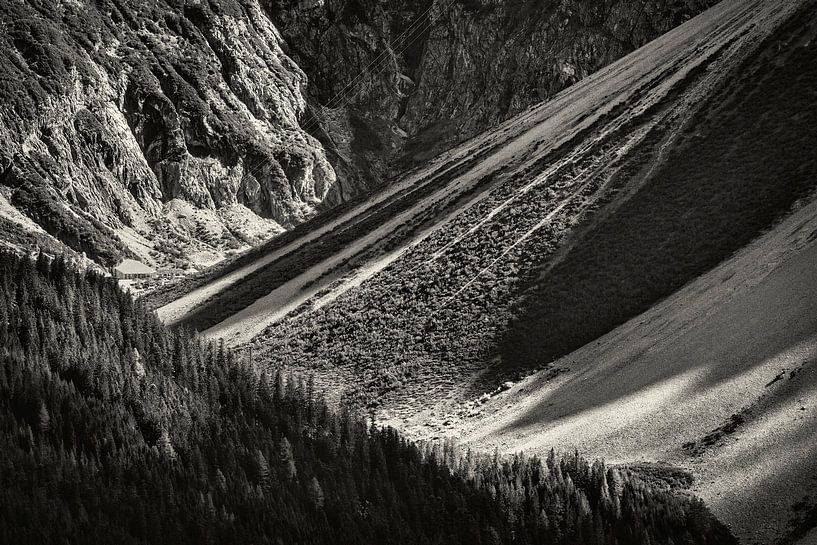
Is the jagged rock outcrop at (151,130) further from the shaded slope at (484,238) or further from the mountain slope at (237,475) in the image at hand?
the mountain slope at (237,475)

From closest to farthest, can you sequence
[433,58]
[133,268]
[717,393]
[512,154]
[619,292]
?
[717,393]
[619,292]
[512,154]
[133,268]
[433,58]

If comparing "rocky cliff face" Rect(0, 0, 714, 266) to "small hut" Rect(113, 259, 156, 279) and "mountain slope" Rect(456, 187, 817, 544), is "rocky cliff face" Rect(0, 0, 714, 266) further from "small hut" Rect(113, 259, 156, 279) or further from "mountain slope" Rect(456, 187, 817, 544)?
"mountain slope" Rect(456, 187, 817, 544)

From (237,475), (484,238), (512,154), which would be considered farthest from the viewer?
(512,154)

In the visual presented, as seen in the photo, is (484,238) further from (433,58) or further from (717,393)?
(433,58)

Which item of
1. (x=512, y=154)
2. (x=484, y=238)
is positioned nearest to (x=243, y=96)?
(x=512, y=154)

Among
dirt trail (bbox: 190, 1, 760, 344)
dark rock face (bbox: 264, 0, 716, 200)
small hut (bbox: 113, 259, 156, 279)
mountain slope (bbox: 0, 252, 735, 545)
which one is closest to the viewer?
mountain slope (bbox: 0, 252, 735, 545)

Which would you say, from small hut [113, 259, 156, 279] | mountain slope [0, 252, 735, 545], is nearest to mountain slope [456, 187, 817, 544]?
mountain slope [0, 252, 735, 545]
